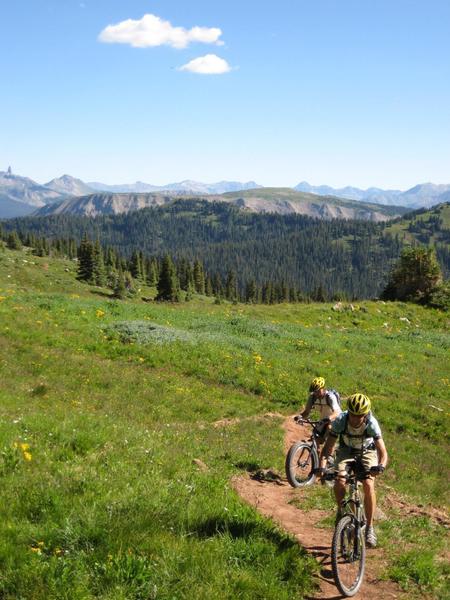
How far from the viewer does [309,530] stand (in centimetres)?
981

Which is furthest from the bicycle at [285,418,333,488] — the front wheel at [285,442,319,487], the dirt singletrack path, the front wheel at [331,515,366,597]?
the front wheel at [331,515,366,597]

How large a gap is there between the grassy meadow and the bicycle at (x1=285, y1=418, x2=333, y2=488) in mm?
505

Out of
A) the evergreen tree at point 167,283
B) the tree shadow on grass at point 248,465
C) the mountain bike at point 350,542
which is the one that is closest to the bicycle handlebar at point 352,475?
the mountain bike at point 350,542

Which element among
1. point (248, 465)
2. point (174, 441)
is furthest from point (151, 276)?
point (248, 465)

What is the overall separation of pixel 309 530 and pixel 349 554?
1955 millimetres

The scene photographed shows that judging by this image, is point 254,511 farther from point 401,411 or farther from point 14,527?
point 401,411

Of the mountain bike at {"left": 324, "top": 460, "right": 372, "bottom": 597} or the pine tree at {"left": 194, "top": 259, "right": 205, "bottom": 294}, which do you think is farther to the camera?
the pine tree at {"left": 194, "top": 259, "right": 205, "bottom": 294}

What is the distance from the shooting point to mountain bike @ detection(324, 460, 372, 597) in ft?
24.6

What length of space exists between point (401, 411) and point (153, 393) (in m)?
11.4

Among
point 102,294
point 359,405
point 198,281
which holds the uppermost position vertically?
point 359,405

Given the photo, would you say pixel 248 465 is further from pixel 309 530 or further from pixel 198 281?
pixel 198 281

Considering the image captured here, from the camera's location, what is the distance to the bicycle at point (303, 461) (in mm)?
12375

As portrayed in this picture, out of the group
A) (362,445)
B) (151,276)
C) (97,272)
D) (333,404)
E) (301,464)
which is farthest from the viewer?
(151,276)

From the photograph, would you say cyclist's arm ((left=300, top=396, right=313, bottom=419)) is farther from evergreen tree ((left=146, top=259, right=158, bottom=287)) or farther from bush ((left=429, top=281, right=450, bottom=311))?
evergreen tree ((left=146, top=259, right=158, bottom=287))
